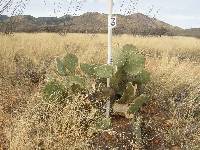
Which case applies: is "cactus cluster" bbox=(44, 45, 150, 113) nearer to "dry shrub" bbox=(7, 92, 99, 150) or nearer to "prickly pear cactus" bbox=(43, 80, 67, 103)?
"prickly pear cactus" bbox=(43, 80, 67, 103)

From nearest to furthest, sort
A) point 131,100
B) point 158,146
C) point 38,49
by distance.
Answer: point 158,146, point 131,100, point 38,49

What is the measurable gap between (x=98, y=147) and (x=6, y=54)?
5.42 metres

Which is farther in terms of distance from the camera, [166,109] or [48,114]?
[166,109]

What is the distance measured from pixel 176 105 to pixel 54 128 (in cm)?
233

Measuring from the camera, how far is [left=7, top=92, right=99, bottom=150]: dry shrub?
516 centimetres

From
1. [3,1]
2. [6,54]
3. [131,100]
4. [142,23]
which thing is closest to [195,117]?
[131,100]

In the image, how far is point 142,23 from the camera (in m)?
43.6

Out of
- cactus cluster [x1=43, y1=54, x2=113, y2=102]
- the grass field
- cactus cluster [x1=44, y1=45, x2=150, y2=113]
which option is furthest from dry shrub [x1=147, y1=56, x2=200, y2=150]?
cactus cluster [x1=43, y1=54, x2=113, y2=102]

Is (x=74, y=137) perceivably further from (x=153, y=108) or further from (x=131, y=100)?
(x=153, y=108)

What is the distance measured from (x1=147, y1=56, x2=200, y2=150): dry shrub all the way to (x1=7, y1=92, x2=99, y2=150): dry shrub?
0.99 m

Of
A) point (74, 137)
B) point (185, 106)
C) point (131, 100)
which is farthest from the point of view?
point (185, 106)

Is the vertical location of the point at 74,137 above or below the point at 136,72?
below

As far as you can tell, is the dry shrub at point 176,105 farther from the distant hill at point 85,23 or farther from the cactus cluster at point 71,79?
the distant hill at point 85,23

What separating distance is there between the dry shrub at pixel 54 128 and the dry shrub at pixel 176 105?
3.23 feet
